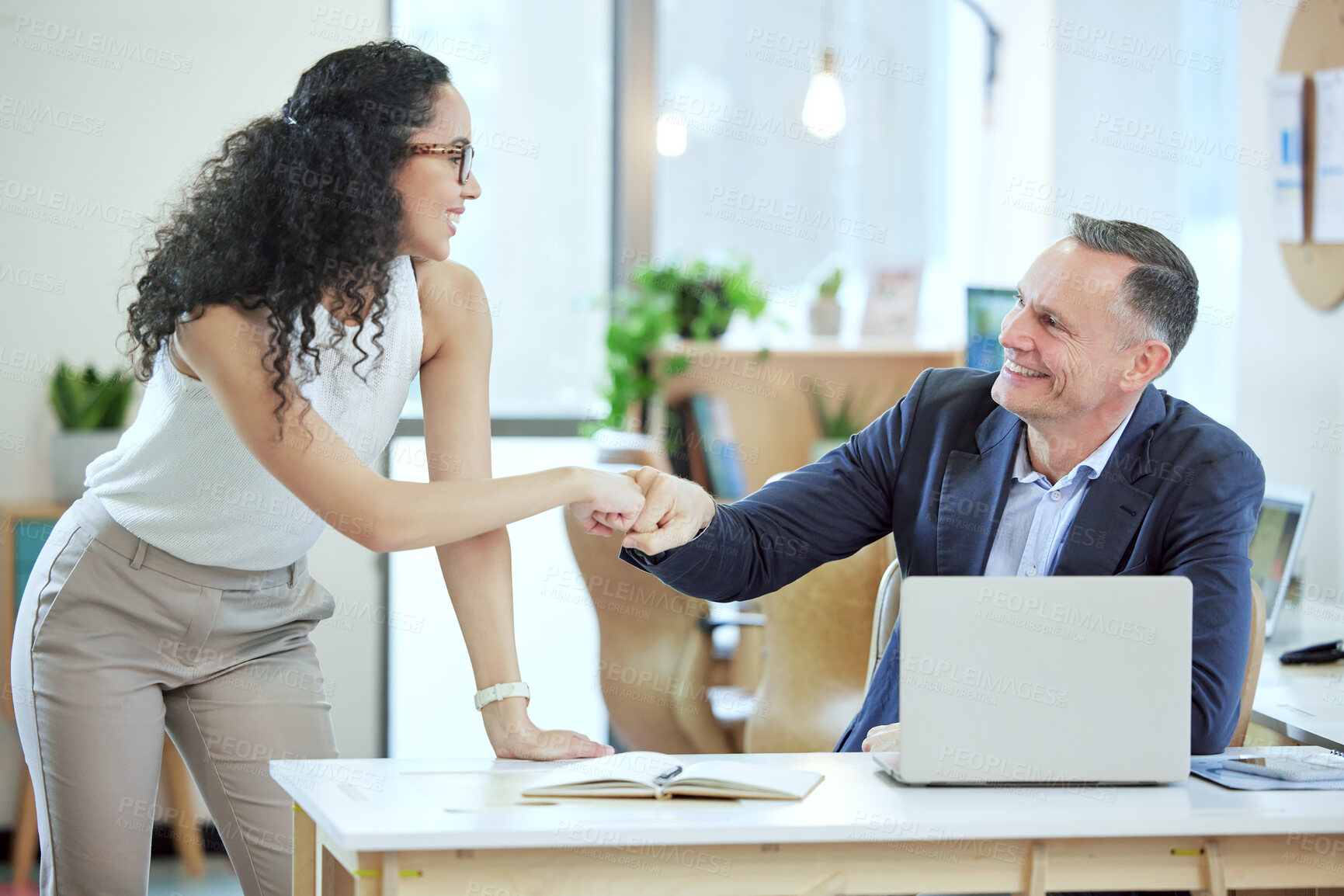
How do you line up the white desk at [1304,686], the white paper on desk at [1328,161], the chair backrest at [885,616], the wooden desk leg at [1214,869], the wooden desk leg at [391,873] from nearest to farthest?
the wooden desk leg at [391,873] → the wooden desk leg at [1214,869] → the white desk at [1304,686] → the chair backrest at [885,616] → the white paper on desk at [1328,161]

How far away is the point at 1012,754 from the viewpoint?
1.30 metres

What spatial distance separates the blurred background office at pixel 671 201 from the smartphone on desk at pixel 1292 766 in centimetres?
135

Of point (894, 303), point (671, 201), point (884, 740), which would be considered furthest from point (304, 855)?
point (671, 201)

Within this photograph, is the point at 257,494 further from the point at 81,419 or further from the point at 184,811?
the point at 184,811

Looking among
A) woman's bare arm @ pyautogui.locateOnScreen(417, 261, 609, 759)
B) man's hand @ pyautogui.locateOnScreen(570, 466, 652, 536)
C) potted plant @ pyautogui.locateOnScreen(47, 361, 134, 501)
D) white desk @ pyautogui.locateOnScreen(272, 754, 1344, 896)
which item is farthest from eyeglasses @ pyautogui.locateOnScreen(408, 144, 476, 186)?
potted plant @ pyautogui.locateOnScreen(47, 361, 134, 501)

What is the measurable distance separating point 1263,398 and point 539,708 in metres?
2.35

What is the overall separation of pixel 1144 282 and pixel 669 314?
1963 mm

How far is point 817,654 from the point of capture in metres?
2.57

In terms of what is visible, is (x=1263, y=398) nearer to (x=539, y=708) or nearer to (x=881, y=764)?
(x=881, y=764)

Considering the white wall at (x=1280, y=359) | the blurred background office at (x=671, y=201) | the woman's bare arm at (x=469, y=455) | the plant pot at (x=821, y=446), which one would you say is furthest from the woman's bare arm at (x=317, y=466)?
the plant pot at (x=821, y=446)

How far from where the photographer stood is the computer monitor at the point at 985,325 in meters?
3.20

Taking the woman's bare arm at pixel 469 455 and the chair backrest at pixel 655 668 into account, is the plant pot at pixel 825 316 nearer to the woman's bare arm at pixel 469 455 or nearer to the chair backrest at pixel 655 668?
the chair backrest at pixel 655 668

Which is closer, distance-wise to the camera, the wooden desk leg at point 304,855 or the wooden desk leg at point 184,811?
the wooden desk leg at point 304,855

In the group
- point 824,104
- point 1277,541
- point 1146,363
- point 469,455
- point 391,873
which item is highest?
point 824,104
